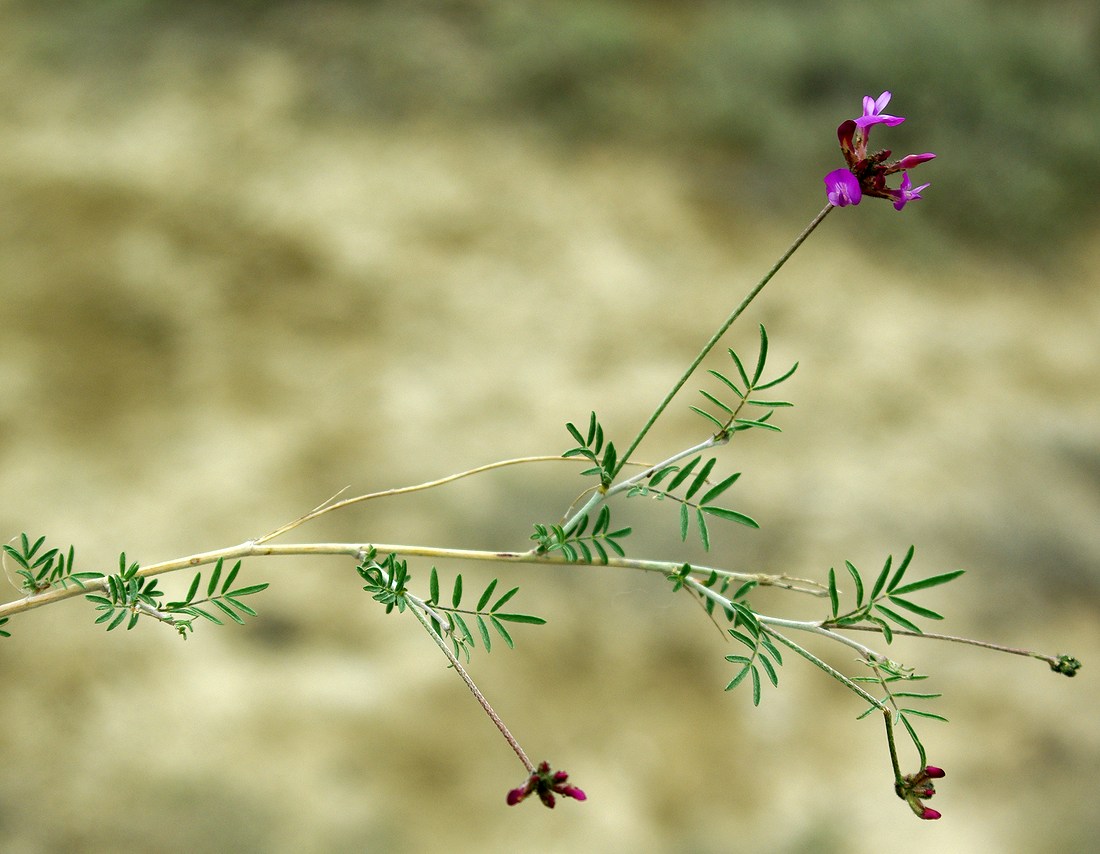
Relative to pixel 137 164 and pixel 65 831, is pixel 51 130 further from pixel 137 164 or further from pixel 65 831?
pixel 65 831

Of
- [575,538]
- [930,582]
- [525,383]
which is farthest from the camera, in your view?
[525,383]

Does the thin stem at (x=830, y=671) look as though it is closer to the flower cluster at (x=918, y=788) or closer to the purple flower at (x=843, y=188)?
the flower cluster at (x=918, y=788)

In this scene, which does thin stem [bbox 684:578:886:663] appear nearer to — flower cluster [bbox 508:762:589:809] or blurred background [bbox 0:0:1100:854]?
flower cluster [bbox 508:762:589:809]

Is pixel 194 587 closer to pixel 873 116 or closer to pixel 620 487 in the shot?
pixel 620 487

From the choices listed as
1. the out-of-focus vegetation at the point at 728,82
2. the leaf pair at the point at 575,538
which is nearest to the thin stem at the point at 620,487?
the leaf pair at the point at 575,538

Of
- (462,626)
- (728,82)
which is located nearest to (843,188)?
(462,626)

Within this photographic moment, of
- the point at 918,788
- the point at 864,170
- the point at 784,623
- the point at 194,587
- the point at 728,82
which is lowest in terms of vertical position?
the point at 918,788
